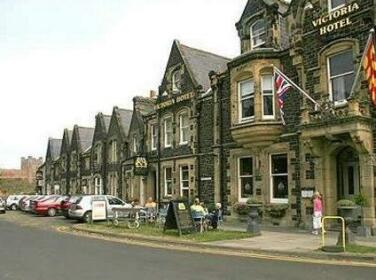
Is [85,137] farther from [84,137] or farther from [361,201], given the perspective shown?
[361,201]

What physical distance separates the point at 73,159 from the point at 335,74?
4050 centimetres

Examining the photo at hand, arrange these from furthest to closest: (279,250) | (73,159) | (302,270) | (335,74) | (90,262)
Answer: (73,159)
(335,74)
(279,250)
(90,262)
(302,270)

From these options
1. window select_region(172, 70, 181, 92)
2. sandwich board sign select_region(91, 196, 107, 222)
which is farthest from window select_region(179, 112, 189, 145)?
sandwich board sign select_region(91, 196, 107, 222)

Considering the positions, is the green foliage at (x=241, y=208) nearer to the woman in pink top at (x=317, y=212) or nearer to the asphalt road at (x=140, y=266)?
the woman in pink top at (x=317, y=212)

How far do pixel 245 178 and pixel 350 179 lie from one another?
252 inches

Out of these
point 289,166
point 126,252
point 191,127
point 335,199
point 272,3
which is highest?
point 272,3

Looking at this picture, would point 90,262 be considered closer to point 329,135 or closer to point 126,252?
point 126,252

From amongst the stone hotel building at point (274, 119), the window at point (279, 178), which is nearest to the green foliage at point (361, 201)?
the stone hotel building at point (274, 119)

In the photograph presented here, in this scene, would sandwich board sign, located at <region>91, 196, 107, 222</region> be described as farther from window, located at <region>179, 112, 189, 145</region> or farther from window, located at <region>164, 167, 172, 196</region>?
window, located at <region>179, 112, 189, 145</region>

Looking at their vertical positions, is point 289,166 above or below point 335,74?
below

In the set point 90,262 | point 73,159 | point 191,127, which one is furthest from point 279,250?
point 73,159

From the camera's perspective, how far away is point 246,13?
27.6 metres

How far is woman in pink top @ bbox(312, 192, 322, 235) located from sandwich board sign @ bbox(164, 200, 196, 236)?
4.91 meters

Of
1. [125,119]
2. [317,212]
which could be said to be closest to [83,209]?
[317,212]
